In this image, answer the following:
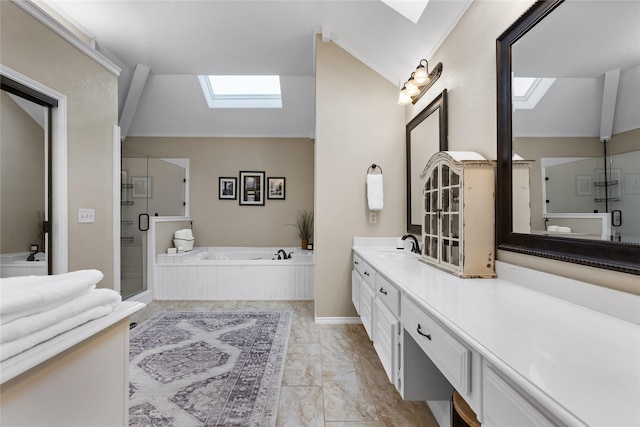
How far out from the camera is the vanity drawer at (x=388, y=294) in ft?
4.90

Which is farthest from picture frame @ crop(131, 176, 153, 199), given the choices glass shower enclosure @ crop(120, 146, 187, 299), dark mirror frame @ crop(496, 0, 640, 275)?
dark mirror frame @ crop(496, 0, 640, 275)

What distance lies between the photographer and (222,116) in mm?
4621

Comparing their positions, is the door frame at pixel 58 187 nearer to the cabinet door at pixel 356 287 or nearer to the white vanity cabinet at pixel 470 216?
the cabinet door at pixel 356 287

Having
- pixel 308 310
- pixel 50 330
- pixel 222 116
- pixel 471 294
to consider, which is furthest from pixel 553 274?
pixel 222 116

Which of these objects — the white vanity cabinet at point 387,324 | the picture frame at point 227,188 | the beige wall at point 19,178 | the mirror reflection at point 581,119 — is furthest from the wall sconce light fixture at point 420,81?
the picture frame at point 227,188

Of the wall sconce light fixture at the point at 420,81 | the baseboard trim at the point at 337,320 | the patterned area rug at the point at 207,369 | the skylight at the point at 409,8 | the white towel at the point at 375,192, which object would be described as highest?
the skylight at the point at 409,8

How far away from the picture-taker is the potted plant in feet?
15.3

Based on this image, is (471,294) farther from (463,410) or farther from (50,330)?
(50,330)

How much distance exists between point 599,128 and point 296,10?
2.56 m

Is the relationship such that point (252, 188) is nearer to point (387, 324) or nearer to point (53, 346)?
point (387, 324)

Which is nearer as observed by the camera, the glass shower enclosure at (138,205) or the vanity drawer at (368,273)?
the vanity drawer at (368,273)

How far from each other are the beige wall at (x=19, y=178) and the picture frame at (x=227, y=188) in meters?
2.83

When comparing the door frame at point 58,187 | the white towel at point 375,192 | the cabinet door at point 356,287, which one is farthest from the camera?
the white towel at point 375,192

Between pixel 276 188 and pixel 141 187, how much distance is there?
198 centimetres
